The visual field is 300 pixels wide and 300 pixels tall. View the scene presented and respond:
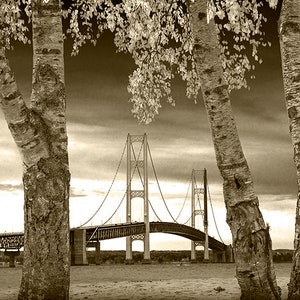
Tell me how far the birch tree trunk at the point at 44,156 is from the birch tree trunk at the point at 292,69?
11.3ft

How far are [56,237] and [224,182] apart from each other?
106 inches

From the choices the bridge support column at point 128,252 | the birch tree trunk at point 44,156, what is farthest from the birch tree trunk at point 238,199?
the bridge support column at point 128,252

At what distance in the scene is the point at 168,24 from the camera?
48.3 ft

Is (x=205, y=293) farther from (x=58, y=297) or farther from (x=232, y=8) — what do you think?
(x=232, y=8)

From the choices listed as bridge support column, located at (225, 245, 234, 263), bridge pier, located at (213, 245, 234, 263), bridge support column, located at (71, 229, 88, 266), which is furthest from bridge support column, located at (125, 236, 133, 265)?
bridge support column, located at (225, 245, 234, 263)

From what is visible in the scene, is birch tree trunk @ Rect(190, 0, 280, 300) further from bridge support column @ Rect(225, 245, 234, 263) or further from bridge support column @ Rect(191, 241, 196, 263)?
bridge support column @ Rect(225, 245, 234, 263)

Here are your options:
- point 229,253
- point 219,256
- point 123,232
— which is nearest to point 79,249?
point 123,232

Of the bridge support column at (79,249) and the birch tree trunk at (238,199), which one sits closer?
the birch tree trunk at (238,199)

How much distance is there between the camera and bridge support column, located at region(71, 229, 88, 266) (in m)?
56.3

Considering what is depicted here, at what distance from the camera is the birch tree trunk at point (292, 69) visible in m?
10.1

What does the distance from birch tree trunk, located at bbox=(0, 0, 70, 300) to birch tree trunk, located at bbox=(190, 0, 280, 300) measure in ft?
7.64

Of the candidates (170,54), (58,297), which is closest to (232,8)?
(58,297)

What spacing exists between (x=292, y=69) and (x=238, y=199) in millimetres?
2127

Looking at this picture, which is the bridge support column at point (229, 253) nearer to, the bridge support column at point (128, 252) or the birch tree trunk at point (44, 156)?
the bridge support column at point (128, 252)
